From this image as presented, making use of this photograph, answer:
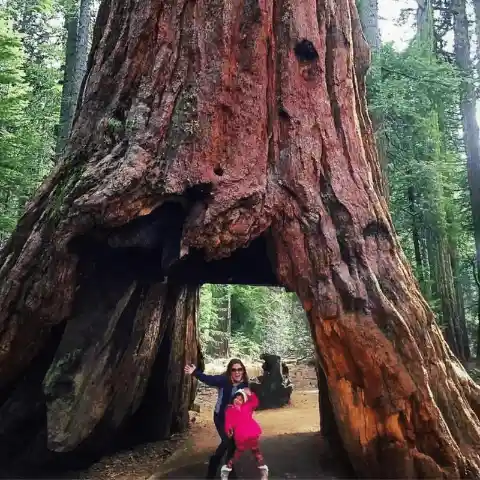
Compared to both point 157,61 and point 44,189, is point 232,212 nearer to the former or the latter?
point 157,61

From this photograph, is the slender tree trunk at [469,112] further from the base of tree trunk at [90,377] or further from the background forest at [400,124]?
the base of tree trunk at [90,377]

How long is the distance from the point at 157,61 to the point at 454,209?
39.8 feet

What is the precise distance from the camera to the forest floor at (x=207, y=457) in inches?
243

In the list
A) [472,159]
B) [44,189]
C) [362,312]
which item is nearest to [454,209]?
[472,159]

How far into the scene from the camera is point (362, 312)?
5191 mm

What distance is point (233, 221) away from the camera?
5.16m

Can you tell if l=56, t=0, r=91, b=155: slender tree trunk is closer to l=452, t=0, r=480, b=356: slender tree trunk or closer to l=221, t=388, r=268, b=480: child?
l=221, t=388, r=268, b=480: child

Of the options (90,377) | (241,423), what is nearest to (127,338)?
(90,377)

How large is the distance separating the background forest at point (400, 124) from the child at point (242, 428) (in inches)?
164

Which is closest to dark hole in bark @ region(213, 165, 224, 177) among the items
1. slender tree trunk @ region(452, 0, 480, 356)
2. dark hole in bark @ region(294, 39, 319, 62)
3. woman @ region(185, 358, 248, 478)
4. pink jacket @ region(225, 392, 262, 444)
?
dark hole in bark @ region(294, 39, 319, 62)

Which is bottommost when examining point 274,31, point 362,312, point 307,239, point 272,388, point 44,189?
point 272,388

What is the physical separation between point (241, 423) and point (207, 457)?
69.6 inches

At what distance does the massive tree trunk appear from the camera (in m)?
5.18

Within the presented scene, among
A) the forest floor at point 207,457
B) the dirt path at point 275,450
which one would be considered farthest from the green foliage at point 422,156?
the forest floor at point 207,457
